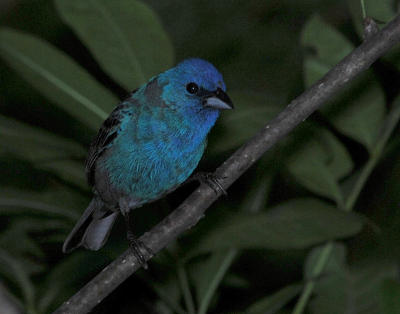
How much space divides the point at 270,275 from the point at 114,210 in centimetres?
105

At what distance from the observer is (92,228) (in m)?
3.83

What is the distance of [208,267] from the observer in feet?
10.4

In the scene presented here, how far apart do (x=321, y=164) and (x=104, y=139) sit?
50.9 inches

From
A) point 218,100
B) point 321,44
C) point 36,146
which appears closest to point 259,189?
point 218,100

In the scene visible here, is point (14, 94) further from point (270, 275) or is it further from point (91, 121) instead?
point (270, 275)

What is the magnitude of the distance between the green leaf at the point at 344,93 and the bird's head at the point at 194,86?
541 millimetres

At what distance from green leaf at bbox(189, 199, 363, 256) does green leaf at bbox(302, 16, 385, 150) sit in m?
0.44

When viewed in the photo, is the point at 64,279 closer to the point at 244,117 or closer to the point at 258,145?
the point at 244,117

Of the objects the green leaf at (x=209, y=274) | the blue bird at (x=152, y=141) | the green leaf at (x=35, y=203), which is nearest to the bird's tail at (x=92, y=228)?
the blue bird at (x=152, y=141)

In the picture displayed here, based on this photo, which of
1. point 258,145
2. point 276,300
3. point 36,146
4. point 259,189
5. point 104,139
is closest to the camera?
point 258,145

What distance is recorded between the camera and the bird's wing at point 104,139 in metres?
3.60

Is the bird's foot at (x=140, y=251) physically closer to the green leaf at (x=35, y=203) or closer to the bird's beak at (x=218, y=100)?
the green leaf at (x=35, y=203)

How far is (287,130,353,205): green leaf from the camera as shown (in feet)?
10.1

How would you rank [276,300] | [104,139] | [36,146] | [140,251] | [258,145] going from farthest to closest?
[104,139], [36,146], [276,300], [140,251], [258,145]
